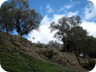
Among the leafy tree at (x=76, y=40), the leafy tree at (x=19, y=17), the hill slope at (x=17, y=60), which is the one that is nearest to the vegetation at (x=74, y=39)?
the leafy tree at (x=76, y=40)

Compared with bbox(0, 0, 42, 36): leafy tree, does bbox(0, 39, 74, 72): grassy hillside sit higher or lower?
lower

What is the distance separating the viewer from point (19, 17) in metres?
10.5

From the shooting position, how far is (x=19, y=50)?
11.7 metres

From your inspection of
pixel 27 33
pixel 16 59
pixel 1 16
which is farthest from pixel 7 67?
pixel 1 16

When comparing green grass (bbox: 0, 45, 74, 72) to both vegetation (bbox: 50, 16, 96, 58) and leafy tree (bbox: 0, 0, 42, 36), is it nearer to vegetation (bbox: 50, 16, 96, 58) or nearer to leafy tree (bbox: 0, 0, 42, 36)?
leafy tree (bbox: 0, 0, 42, 36)

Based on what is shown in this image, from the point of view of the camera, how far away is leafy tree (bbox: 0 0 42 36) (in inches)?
401

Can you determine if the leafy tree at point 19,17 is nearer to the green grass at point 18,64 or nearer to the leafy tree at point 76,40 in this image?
the green grass at point 18,64

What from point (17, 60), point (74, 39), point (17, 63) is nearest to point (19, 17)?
point (17, 60)

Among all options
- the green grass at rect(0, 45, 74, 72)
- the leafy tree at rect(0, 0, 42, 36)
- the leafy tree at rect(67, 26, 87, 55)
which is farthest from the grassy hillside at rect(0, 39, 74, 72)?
the leafy tree at rect(67, 26, 87, 55)

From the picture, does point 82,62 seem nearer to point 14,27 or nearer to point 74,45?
point 74,45

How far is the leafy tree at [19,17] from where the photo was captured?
401 inches

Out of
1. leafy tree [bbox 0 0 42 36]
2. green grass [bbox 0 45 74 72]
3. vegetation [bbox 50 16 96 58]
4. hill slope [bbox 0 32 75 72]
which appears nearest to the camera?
green grass [bbox 0 45 74 72]

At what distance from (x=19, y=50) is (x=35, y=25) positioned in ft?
5.11

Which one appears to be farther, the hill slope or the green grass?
the hill slope
